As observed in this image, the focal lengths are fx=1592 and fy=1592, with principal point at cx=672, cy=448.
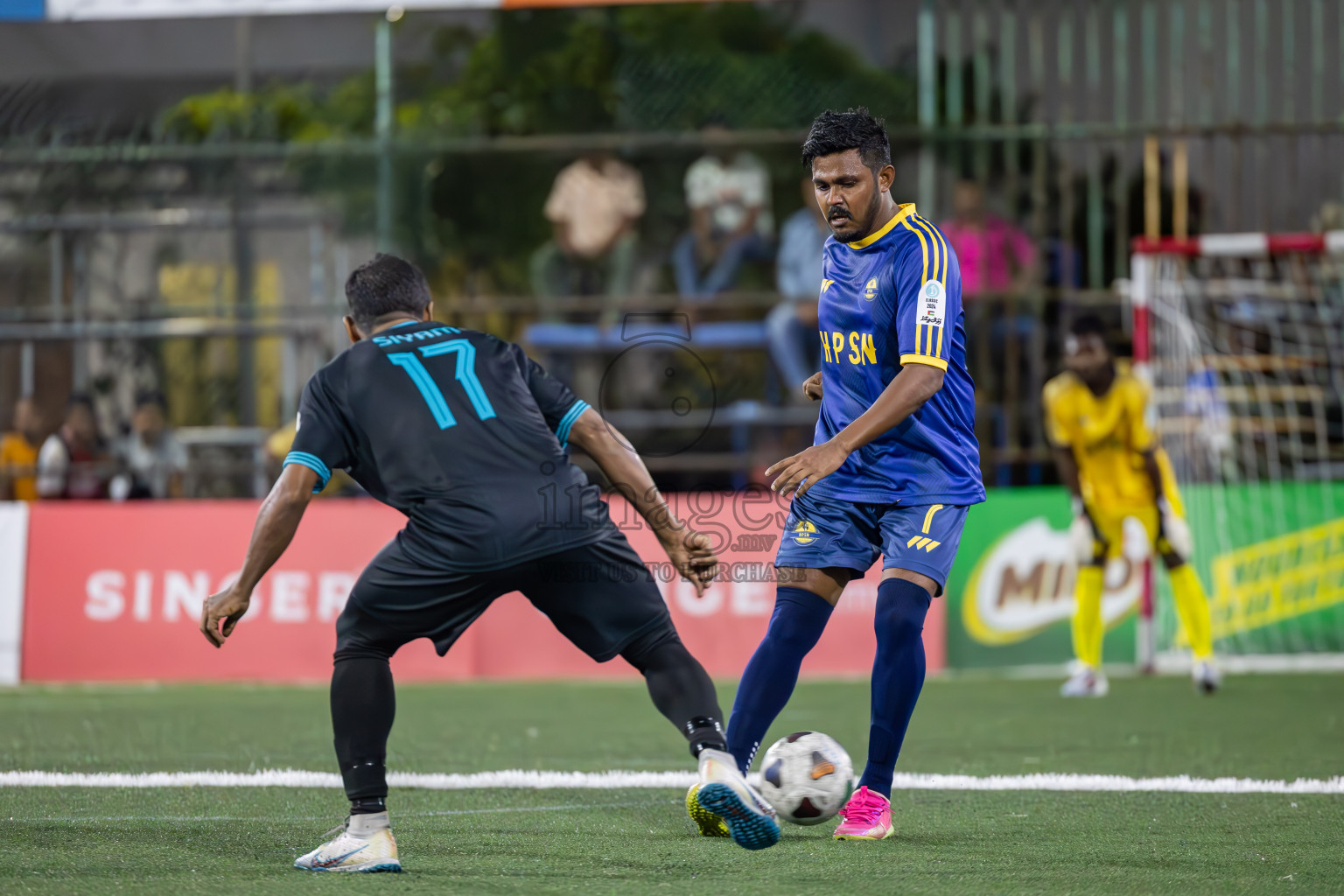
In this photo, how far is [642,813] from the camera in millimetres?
5648

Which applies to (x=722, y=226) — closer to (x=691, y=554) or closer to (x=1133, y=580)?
(x=1133, y=580)

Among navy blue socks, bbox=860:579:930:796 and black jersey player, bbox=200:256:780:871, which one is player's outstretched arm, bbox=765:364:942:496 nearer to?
black jersey player, bbox=200:256:780:871

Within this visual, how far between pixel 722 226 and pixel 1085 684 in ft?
17.8

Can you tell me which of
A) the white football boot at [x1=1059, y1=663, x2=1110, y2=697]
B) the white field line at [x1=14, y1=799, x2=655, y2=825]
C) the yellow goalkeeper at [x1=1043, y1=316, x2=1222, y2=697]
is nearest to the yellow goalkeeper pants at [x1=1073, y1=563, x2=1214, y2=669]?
the yellow goalkeeper at [x1=1043, y1=316, x2=1222, y2=697]

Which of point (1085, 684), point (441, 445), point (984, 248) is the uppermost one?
point (984, 248)

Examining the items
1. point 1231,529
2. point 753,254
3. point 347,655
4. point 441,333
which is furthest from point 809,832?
point 753,254

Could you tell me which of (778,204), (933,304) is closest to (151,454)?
(778,204)

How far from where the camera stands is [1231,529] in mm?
12328

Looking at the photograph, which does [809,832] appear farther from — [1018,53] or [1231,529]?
[1018,53]

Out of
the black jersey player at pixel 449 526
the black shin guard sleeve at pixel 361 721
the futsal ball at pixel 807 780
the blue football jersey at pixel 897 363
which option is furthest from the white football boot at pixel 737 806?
the blue football jersey at pixel 897 363

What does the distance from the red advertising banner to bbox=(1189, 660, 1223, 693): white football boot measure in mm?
2186

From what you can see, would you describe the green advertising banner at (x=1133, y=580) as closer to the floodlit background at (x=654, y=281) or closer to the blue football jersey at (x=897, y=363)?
the floodlit background at (x=654, y=281)

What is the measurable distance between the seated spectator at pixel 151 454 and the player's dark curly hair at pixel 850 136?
923 centimetres

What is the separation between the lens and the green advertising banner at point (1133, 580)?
12109mm
